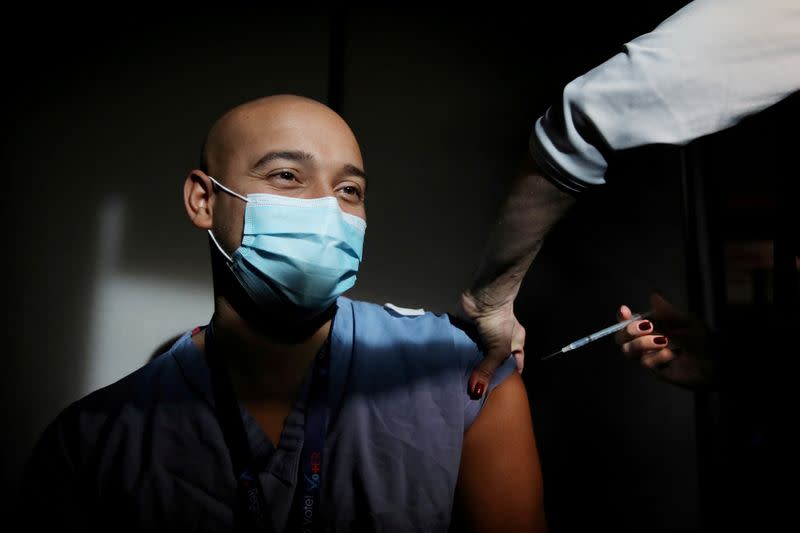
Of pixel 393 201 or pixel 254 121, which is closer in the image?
pixel 254 121

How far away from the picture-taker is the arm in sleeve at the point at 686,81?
2.03 ft

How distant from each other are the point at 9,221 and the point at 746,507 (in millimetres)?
2309

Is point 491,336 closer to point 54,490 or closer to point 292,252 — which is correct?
point 292,252

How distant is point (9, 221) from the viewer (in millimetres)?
1319

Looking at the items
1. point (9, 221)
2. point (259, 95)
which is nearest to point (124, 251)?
point (9, 221)

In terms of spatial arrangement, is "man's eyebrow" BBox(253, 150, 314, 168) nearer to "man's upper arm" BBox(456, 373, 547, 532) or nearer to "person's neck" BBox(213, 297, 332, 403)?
"person's neck" BBox(213, 297, 332, 403)

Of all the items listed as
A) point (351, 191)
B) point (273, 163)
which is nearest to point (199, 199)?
point (273, 163)

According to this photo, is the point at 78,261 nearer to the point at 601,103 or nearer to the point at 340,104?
the point at 340,104

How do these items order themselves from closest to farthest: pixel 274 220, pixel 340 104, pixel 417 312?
pixel 274 220 → pixel 417 312 → pixel 340 104

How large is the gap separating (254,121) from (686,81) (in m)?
0.77

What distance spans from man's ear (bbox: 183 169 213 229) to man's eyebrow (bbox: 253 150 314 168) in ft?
0.46

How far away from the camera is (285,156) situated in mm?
912

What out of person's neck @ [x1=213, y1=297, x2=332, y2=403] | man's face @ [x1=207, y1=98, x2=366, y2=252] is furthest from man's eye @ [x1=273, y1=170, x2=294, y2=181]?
person's neck @ [x1=213, y1=297, x2=332, y2=403]

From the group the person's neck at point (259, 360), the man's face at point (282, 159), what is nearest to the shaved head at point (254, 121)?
the man's face at point (282, 159)
